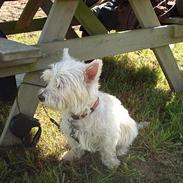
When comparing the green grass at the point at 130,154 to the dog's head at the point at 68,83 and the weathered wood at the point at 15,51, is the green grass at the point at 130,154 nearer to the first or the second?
the dog's head at the point at 68,83

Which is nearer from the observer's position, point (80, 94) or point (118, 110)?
point (80, 94)

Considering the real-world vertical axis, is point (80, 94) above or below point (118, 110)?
above

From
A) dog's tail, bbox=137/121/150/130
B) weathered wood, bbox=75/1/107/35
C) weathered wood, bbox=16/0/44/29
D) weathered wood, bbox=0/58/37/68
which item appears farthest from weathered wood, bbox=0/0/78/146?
weathered wood, bbox=16/0/44/29

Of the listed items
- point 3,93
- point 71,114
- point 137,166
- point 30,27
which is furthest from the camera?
point 30,27

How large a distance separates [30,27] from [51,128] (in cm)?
193

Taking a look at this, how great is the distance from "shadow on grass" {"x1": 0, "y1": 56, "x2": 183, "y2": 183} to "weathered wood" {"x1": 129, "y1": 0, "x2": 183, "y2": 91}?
Answer: 0.59 feet

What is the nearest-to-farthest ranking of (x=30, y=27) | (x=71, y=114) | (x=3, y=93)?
1. (x=71, y=114)
2. (x=3, y=93)
3. (x=30, y=27)

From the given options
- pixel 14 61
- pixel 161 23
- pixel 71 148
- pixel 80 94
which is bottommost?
pixel 161 23

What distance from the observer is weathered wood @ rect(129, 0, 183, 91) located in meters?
3.88

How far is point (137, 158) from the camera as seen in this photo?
11.4 ft

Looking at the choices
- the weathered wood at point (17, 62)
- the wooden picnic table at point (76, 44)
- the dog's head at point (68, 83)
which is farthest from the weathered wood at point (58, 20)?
the dog's head at point (68, 83)

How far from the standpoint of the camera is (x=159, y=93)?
175 inches

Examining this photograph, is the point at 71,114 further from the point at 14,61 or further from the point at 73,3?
the point at 73,3

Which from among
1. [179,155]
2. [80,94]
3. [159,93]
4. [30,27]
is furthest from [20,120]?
[30,27]
